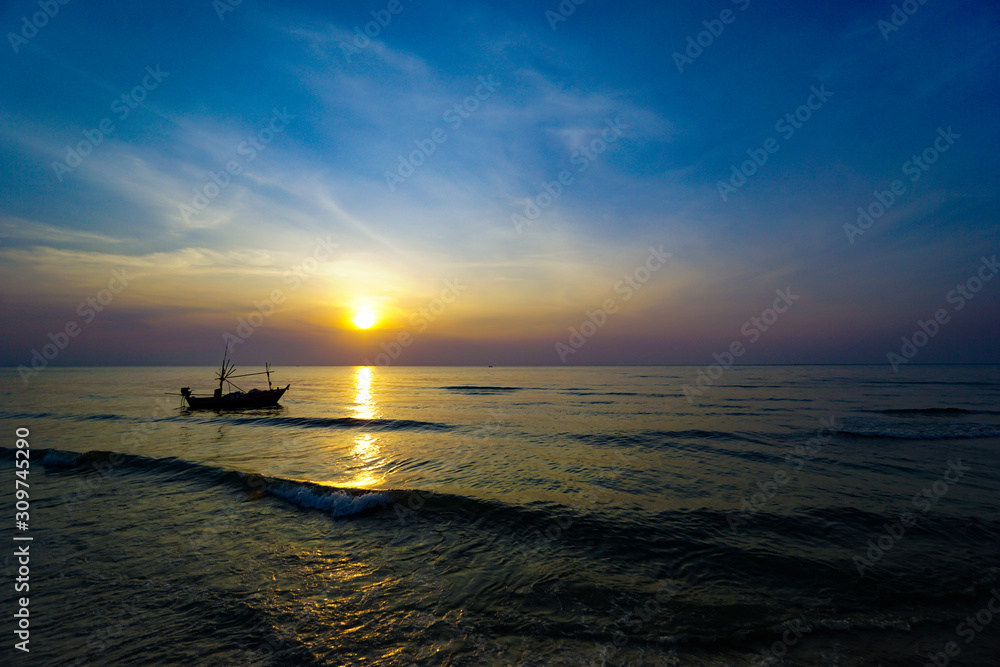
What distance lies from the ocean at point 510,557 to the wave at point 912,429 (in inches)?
146

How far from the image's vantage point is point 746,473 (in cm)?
1845

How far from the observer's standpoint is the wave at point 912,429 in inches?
1079

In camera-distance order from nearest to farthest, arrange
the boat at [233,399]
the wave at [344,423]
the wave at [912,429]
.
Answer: the wave at [912,429] → the wave at [344,423] → the boat at [233,399]

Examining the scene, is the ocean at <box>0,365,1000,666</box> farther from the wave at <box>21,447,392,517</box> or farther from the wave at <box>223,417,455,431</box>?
the wave at <box>223,417,455,431</box>

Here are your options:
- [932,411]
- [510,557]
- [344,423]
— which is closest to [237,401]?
[344,423]

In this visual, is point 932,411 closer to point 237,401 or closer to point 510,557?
point 510,557

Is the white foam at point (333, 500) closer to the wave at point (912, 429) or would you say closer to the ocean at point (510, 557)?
the ocean at point (510, 557)

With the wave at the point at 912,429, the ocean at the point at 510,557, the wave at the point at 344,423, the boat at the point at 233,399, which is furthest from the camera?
the boat at the point at 233,399

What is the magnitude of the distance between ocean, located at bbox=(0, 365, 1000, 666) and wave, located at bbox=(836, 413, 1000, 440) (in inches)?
146

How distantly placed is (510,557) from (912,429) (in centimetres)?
3720

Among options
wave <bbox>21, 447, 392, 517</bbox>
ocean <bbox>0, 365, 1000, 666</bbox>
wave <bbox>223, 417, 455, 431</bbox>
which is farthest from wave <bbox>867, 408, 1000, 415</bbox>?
wave <bbox>21, 447, 392, 517</bbox>

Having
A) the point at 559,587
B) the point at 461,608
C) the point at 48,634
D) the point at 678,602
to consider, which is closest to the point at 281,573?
the point at 48,634

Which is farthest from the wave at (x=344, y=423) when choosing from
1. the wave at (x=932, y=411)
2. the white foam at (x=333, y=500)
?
the wave at (x=932, y=411)

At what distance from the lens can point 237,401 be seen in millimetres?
57438
